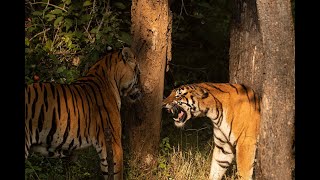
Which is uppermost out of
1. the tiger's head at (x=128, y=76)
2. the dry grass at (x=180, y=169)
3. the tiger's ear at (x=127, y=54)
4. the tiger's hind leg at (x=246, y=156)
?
the tiger's ear at (x=127, y=54)

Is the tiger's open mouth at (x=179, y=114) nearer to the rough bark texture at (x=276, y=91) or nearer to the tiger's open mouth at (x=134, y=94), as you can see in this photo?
the tiger's open mouth at (x=134, y=94)

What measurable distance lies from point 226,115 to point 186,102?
0.48 metres

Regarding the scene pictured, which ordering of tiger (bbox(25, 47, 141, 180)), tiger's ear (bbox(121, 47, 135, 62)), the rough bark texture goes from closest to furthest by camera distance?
1. the rough bark texture
2. tiger (bbox(25, 47, 141, 180))
3. tiger's ear (bbox(121, 47, 135, 62))

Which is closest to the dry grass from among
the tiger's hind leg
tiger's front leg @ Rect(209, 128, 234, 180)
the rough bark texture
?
tiger's front leg @ Rect(209, 128, 234, 180)

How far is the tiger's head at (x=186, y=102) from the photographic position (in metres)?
7.79

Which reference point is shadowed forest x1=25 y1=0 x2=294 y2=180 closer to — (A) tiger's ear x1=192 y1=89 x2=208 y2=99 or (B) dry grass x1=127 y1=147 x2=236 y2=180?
(B) dry grass x1=127 y1=147 x2=236 y2=180

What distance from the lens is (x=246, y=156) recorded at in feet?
24.8

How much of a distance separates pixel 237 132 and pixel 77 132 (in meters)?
1.85

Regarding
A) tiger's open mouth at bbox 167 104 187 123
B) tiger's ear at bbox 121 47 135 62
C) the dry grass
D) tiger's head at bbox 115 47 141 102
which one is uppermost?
tiger's ear at bbox 121 47 135 62

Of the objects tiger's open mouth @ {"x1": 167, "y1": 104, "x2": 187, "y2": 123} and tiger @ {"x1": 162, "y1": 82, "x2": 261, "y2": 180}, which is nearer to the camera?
tiger @ {"x1": 162, "y1": 82, "x2": 261, "y2": 180}

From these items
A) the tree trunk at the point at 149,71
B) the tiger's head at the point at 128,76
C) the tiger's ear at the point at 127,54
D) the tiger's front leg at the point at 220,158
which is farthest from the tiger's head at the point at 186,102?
the tiger's ear at the point at 127,54

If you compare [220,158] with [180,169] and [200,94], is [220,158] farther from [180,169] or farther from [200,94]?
[200,94]

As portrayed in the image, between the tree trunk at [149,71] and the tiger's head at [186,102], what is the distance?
0.18 metres

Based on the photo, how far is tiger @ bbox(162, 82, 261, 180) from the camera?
758cm
